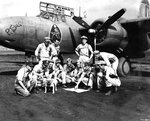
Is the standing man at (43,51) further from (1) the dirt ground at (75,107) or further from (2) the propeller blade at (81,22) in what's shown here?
(2) the propeller blade at (81,22)

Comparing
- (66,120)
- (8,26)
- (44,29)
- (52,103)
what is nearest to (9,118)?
(66,120)

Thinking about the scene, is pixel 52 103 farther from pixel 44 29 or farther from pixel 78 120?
pixel 44 29

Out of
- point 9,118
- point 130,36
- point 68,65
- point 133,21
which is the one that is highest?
point 133,21

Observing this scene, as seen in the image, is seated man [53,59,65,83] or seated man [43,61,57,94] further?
seated man [53,59,65,83]

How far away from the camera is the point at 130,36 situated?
1362 cm

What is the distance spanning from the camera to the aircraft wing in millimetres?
13133

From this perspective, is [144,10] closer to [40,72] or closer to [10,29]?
[10,29]

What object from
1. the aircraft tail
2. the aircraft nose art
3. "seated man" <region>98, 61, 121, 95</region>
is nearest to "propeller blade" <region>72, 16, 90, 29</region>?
the aircraft nose art

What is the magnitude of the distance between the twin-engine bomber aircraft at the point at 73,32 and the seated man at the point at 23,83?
3.49 metres

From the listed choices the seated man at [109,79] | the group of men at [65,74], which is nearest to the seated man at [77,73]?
the group of men at [65,74]

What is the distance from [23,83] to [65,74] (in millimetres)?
1829

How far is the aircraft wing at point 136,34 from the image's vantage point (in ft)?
43.1

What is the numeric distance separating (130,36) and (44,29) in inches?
210

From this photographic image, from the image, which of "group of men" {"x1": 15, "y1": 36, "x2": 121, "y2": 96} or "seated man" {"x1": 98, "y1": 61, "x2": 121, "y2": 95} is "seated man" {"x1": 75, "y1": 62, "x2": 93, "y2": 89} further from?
"seated man" {"x1": 98, "y1": 61, "x2": 121, "y2": 95}
